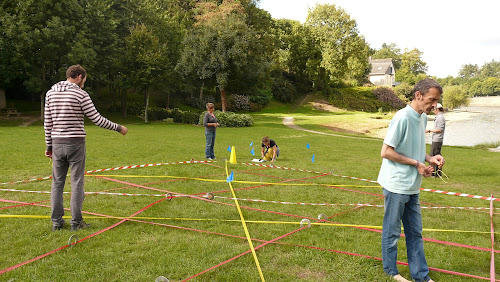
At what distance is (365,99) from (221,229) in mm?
57453

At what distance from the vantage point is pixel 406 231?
369 cm

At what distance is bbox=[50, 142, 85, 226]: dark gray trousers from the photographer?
4578 millimetres

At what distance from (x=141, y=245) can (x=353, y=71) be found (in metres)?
54.8

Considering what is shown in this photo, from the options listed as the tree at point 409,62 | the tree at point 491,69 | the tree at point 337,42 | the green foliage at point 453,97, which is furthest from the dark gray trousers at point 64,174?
the tree at point 491,69

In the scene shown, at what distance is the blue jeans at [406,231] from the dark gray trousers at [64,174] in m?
3.97

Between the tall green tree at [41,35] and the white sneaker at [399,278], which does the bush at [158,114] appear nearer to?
the tall green tree at [41,35]

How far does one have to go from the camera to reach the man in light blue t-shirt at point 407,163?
10.9 feet

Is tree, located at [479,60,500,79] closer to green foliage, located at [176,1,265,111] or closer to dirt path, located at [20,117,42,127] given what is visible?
green foliage, located at [176,1,265,111]

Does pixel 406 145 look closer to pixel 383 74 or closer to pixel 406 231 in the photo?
pixel 406 231

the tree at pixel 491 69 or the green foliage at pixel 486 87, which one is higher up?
the tree at pixel 491 69

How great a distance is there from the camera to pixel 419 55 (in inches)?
3666

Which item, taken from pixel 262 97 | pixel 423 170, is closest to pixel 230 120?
pixel 262 97

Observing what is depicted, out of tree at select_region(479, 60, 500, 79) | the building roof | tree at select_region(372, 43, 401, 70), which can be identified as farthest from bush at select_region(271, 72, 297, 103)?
tree at select_region(479, 60, 500, 79)

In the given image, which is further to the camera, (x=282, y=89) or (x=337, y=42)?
(x=282, y=89)
